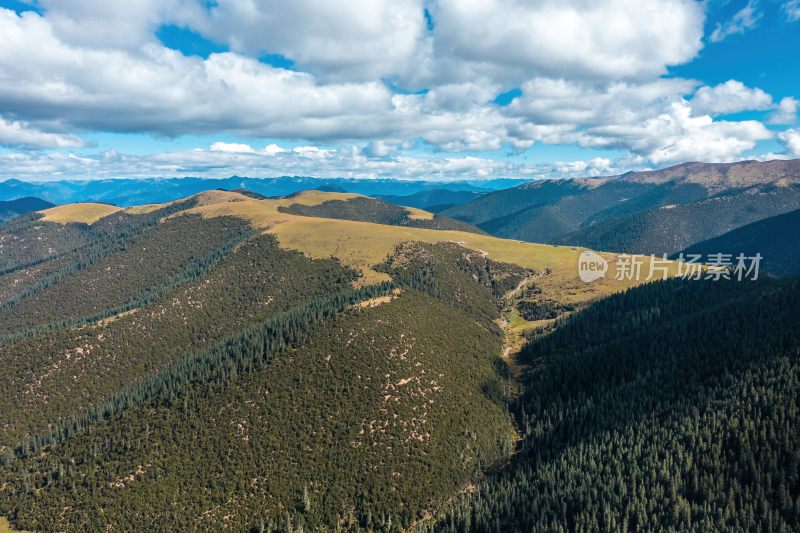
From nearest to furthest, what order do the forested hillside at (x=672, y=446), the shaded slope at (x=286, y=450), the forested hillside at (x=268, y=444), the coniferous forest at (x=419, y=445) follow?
the forested hillside at (x=672, y=446) → the coniferous forest at (x=419, y=445) → the shaded slope at (x=286, y=450) → the forested hillside at (x=268, y=444)

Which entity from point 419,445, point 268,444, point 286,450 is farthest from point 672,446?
point 268,444

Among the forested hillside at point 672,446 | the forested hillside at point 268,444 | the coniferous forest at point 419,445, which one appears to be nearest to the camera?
the forested hillside at point 672,446

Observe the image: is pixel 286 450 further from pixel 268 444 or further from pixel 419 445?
pixel 419 445


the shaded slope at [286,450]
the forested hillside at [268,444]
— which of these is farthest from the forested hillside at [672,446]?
the shaded slope at [286,450]

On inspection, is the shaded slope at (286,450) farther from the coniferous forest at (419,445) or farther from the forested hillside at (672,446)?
the forested hillside at (672,446)

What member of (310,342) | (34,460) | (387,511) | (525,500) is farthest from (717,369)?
(34,460)

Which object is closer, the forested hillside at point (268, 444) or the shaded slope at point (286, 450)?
the shaded slope at point (286, 450)

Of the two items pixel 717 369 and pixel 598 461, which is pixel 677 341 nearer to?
pixel 717 369

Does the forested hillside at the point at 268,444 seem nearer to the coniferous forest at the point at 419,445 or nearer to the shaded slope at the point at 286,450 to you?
the shaded slope at the point at 286,450
